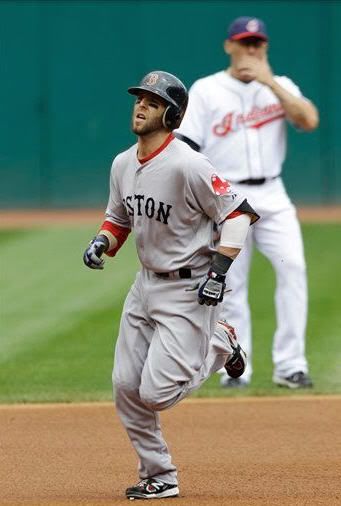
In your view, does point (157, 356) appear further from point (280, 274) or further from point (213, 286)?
point (280, 274)

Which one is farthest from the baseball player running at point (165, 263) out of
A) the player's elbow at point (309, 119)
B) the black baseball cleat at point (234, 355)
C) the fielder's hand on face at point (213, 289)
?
the player's elbow at point (309, 119)

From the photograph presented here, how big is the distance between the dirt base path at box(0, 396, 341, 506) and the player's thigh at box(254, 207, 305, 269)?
851 millimetres

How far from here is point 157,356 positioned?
5.86m

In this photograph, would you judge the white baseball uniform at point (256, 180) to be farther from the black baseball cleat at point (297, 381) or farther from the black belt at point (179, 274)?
the black belt at point (179, 274)

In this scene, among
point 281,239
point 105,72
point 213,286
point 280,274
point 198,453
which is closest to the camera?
point 213,286

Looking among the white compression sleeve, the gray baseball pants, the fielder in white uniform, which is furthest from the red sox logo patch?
the fielder in white uniform

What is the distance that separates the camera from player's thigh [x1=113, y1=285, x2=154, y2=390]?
594 cm

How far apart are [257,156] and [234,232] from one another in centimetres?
298

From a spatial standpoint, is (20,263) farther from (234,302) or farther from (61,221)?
(234,302)

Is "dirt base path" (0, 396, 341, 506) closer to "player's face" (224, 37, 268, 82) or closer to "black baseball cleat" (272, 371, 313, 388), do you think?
"black baseball cleat" (272, 371, 313, 388)

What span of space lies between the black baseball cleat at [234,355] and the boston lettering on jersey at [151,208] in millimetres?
650

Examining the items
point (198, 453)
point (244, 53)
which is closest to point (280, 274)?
point (244, 53)

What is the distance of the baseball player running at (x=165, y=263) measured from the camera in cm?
587

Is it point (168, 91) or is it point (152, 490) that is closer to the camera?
point (168, 91)
